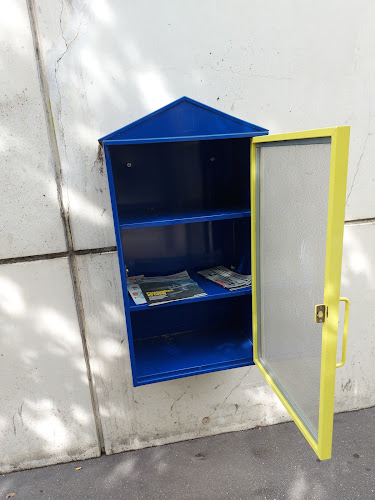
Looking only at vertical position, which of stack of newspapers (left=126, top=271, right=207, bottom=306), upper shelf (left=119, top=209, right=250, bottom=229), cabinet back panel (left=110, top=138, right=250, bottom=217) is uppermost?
cabinet back panel (left=110, top=138, right=250, bottom=217)

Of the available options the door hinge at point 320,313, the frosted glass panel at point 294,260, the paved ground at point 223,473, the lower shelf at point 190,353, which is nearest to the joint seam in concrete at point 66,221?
the paved ground at point 223,473

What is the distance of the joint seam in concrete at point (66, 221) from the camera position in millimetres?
1715

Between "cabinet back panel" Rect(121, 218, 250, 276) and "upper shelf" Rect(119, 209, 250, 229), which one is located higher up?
"upper shelf" Rect(119, 209, 250, 229)

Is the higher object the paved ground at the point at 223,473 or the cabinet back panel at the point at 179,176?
the cabinet back panel at the point at 179,176

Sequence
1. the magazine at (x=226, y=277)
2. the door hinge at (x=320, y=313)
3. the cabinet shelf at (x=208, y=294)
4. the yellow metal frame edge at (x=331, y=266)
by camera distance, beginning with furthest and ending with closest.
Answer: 1. the magazine at (x=226, y=277)
2. the cabinet shelf at (x=208, y=294)
3. the door hinge at (x=320, y=313)
4. the yellow metal frame edge at (x=331, y=266)

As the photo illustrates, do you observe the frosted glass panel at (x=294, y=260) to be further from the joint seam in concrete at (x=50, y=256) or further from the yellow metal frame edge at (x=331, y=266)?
the joint seam in concrete at (x=50, y=256)

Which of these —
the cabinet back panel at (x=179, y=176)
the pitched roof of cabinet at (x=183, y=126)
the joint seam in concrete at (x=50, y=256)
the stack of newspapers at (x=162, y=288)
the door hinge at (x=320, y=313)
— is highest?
the pitched roof of cabinet at (x=183, y=126)

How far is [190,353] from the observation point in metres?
2.01

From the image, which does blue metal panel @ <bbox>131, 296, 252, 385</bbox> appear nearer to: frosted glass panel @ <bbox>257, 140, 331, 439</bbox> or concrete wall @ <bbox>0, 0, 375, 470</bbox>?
concrete wall @ <bbox>0, 0, 375, 470</bbox>

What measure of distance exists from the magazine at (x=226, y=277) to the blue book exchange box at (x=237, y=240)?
0.05m

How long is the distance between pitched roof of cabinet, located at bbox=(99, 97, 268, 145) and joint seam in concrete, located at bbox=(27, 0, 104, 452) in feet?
1.55

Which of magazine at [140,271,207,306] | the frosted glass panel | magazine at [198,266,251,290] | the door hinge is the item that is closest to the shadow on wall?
magazine at [140,271,207,306]

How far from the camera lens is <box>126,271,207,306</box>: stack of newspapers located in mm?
1753

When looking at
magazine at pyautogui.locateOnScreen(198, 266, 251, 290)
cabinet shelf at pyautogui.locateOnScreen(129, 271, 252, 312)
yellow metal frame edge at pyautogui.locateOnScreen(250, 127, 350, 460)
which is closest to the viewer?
yellow metal frame edge at pyautogui.locateOnScreen(250, 127, 350, 460)
